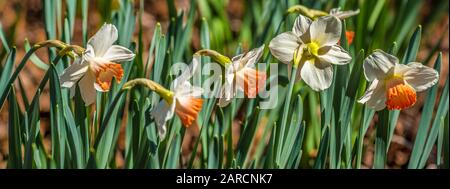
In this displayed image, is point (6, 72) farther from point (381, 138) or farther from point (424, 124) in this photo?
point (424, 124)

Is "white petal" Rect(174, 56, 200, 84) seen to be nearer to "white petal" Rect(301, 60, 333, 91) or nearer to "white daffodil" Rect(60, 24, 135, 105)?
"white daffodil" Rect(60, 24, 135, 105)

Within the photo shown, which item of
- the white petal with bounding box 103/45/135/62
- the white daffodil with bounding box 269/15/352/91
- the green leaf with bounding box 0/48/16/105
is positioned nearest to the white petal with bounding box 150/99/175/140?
the white petal with bounding box 103/45/135/62

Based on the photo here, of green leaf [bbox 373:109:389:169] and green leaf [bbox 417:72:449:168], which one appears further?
green leaf [bbox 417:72:449:168]

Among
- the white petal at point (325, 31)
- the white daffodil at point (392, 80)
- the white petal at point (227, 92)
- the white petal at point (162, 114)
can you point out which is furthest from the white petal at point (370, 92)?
the white petal at point (162, 114)

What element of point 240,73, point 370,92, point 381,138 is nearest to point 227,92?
point 240,73

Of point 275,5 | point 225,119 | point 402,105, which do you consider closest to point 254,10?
point 275,5

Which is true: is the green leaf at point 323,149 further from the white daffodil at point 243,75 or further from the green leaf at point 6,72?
the green leaf at point 6,72

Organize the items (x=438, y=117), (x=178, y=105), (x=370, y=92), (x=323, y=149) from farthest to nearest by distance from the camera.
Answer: (x=438, y=117), (x=323, y=149), (x=370, y=92), (x=178, y=105)
